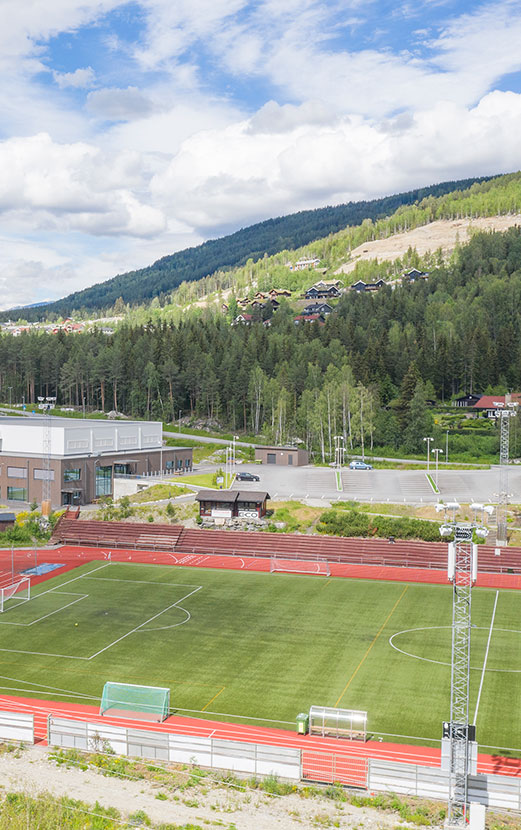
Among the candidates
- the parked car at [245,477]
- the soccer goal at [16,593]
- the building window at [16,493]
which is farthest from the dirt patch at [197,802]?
the parked car at [245,477]

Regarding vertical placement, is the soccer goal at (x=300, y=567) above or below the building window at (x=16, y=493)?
below

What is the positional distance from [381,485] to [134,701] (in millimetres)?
50469

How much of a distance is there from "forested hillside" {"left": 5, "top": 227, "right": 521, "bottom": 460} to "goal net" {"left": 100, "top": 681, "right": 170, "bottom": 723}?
7175cm

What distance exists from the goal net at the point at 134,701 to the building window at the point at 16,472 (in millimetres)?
48409

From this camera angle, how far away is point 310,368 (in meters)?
113

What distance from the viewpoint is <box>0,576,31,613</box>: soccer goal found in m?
43.7

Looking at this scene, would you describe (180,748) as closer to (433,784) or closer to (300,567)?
(433,784)

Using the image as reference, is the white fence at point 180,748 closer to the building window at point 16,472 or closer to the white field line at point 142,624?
the white field line at point 142,624

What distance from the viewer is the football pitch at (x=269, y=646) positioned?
29094 mm

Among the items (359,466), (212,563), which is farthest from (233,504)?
(359,466)

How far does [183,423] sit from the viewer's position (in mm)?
125750

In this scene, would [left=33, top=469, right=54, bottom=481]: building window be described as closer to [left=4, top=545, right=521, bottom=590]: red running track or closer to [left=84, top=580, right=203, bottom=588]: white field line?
[left=4, top=545, right=521, bottom=590]: red running track

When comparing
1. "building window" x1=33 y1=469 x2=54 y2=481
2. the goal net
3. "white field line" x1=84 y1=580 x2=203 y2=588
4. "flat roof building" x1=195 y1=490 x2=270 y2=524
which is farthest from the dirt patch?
"building window" x1=33 y1=469 x2=54 y2=481

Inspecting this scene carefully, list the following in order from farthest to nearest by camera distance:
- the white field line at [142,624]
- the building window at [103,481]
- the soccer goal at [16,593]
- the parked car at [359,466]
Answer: the parked car at [359,466] < the building window at [103,481] < the soccer goal at [16,593] < the white field line at [142,624]
